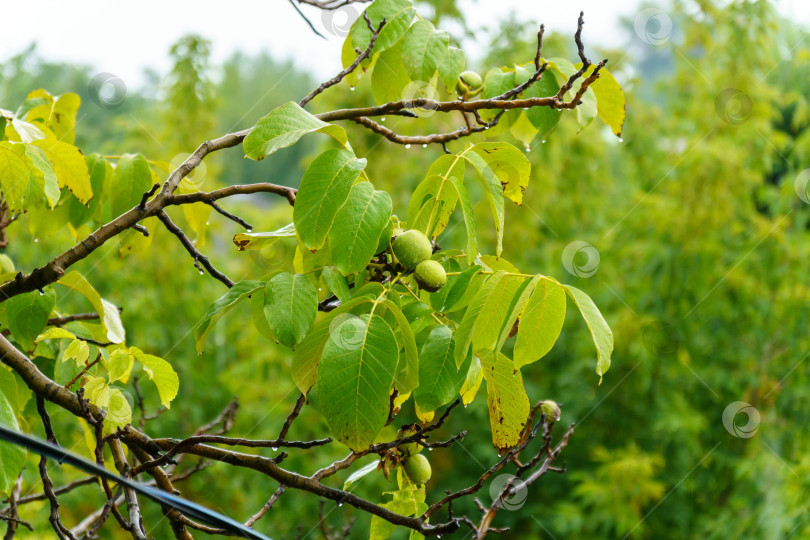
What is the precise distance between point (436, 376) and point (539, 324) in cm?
13

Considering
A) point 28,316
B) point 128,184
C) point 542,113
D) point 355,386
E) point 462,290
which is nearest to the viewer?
point 355,386

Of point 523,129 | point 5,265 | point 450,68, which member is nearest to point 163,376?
point 5,265

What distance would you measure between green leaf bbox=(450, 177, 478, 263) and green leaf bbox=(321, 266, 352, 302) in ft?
0.49

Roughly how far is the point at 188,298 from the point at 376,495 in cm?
167

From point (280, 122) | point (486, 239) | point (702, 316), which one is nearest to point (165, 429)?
point (486, 239)

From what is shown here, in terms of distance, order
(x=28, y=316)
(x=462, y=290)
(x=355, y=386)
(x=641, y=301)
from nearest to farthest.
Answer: (x=355, y=386), (x=462, y=290), (x=28, y=316), (x=641, y=301)

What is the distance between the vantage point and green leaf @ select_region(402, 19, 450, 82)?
3.54ft

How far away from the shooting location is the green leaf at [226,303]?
33.7 inches

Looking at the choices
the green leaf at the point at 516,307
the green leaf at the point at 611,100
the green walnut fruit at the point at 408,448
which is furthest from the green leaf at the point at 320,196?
the green leaf at the point at 611,100

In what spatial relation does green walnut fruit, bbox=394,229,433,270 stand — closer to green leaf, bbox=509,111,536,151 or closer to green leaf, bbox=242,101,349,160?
green leaf, bbox=242,101,349,160

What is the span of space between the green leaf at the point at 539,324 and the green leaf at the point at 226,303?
32 centimetres

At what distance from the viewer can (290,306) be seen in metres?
0.80

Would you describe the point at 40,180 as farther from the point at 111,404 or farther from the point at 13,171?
the point at 111,404

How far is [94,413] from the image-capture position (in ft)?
3.16
